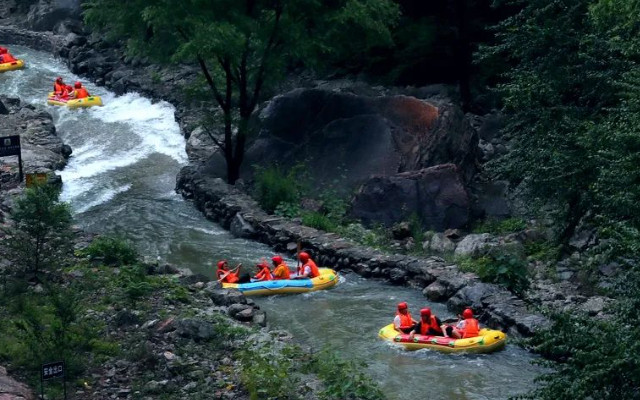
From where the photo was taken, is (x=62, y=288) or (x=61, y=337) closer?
(x=61, y=337)

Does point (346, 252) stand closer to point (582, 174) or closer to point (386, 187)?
point (386, 187)

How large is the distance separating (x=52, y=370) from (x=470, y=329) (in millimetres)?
7547

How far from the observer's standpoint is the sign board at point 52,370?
1273 centimetres

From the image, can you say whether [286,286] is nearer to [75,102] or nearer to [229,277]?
[229,277]

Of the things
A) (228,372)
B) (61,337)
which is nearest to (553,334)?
(228,372)

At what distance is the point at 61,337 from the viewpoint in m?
14.5

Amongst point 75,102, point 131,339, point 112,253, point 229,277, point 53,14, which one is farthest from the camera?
point 53,14

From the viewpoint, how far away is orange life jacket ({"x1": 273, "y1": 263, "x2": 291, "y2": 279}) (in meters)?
21.3

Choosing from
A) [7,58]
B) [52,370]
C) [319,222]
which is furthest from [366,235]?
[7,58]

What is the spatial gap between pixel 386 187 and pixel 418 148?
1834 mm

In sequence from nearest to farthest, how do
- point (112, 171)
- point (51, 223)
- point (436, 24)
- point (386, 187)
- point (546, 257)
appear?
point (51, 223)
point (546, 257)
point (386, 187)
point (112, 171)
point (436, 24)

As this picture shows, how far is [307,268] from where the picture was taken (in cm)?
2148

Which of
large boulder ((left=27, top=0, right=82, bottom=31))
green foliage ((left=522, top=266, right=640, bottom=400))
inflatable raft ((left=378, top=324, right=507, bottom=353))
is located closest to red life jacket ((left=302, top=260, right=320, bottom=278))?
inflatable raft ((left=378, top=324, right=507, bottom=353))

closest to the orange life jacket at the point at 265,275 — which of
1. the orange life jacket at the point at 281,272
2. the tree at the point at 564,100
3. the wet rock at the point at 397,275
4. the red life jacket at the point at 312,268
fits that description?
the orange life jacket at the point at 281,272
